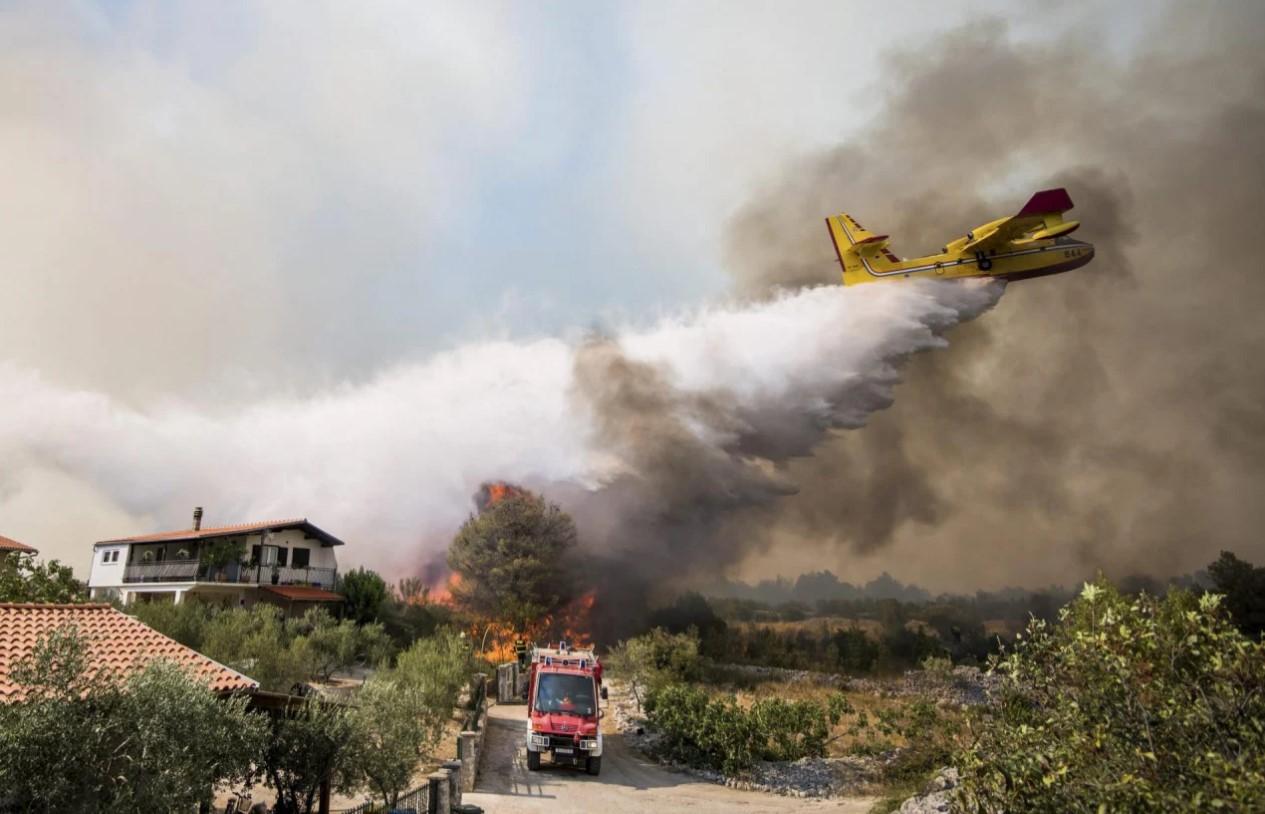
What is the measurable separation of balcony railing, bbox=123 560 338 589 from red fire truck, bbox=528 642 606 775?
26.5 metres

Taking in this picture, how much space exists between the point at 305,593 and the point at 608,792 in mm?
28666

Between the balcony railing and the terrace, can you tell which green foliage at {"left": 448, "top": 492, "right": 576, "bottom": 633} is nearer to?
the terrace

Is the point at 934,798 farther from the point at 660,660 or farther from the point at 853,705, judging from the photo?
the point at 853,705

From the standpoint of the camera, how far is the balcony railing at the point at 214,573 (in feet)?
130

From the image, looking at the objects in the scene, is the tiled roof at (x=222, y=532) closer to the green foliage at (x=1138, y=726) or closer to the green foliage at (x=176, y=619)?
the green foliage at (x=176, y=619)

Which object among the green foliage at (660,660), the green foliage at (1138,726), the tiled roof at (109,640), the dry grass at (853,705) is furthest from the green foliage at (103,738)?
the green foliage at (660,660)

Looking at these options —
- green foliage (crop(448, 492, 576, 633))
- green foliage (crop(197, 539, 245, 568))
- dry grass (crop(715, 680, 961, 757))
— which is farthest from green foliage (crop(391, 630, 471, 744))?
green foliage (crop(197, 539, 245, 568))

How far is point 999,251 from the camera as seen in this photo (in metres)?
35.5

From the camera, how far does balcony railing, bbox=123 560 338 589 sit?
130 ft

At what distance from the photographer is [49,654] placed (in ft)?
32.9

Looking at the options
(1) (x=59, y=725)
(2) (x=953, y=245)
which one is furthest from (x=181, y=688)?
(2) (x=953, y=245)

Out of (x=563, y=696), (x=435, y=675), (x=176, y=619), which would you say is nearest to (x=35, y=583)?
(x=176, y=619)

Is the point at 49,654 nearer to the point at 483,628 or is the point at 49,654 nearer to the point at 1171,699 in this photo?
the point at 1171,699

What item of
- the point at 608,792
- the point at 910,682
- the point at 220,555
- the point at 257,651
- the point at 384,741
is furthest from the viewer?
the point at 910,682
